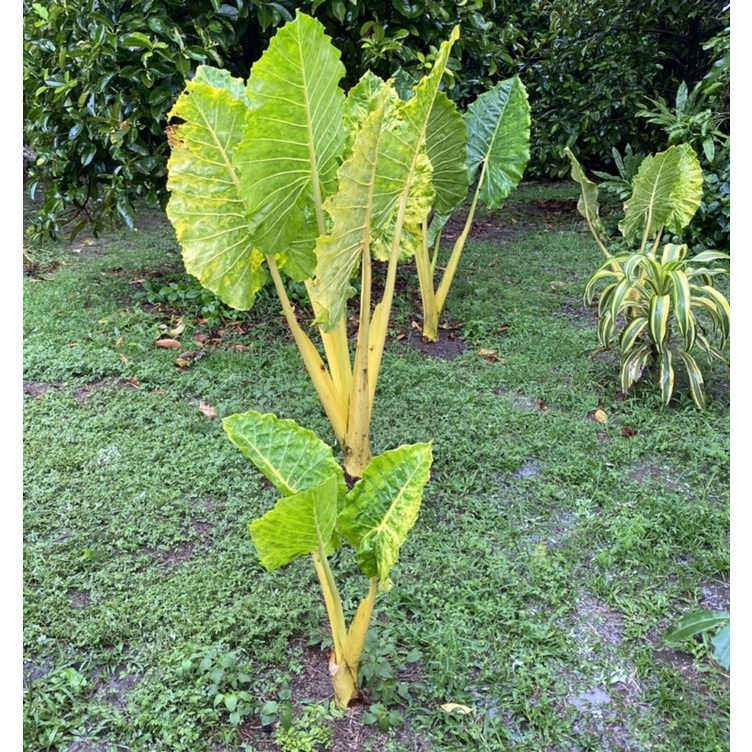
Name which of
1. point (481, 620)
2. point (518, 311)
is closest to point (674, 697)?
point (481, 620)

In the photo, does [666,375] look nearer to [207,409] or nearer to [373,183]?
[373,183]

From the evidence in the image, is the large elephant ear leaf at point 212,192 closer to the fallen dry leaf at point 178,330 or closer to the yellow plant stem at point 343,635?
the yellow plant stem at point 343,635

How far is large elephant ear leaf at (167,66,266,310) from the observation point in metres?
1.92

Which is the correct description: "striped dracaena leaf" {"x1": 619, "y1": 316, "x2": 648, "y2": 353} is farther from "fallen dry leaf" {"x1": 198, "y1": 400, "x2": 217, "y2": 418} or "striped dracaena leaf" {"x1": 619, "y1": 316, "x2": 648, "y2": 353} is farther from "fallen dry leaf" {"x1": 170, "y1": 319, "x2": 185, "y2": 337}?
"fallen dry leaf" {"x1": 170, "y1": 319, "x2": 185, "y2": 337}

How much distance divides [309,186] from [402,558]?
1192 mm

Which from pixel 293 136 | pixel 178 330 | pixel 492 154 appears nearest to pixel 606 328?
pixel 492 154

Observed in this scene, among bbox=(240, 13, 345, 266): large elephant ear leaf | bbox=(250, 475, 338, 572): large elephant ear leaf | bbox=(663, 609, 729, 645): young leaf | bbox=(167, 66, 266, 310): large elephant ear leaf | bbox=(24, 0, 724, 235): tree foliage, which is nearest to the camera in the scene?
bbox=(663, 609, 729, 645): young leaf

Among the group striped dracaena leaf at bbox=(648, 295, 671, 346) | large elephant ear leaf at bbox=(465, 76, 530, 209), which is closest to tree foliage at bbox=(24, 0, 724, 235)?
large elephant ear leaf at bbox=(465, 76, 530, 209)

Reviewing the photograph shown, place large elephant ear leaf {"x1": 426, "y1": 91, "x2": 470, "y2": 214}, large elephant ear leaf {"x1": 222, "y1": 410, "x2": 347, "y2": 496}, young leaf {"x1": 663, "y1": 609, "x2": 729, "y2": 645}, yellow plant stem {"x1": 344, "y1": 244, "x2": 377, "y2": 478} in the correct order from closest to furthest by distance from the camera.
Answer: young leaf {"x1": 663, "y1": 609, "x2": 729, "y2": 645}
large elephant ear leaf {"x1": 222, "y1": 410, "x2": 347, "y2": 496}
yellow plant stem {"x1": 344, "y1": 244, "x2": 377, "y2": 478}
large elephant ear leaf {"x1": 426, "y1": 91, "x2": 470, "y2": 214}

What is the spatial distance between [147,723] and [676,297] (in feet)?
7.89

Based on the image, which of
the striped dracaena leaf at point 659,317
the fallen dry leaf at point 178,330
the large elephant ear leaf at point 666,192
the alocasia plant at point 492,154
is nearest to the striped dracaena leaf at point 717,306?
the striped dracaena leaf at point 659,317

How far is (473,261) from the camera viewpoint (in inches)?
196

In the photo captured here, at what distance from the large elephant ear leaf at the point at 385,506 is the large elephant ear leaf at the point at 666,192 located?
2.63m

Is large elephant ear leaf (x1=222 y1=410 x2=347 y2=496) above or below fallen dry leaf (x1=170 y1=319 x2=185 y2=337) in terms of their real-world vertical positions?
above
